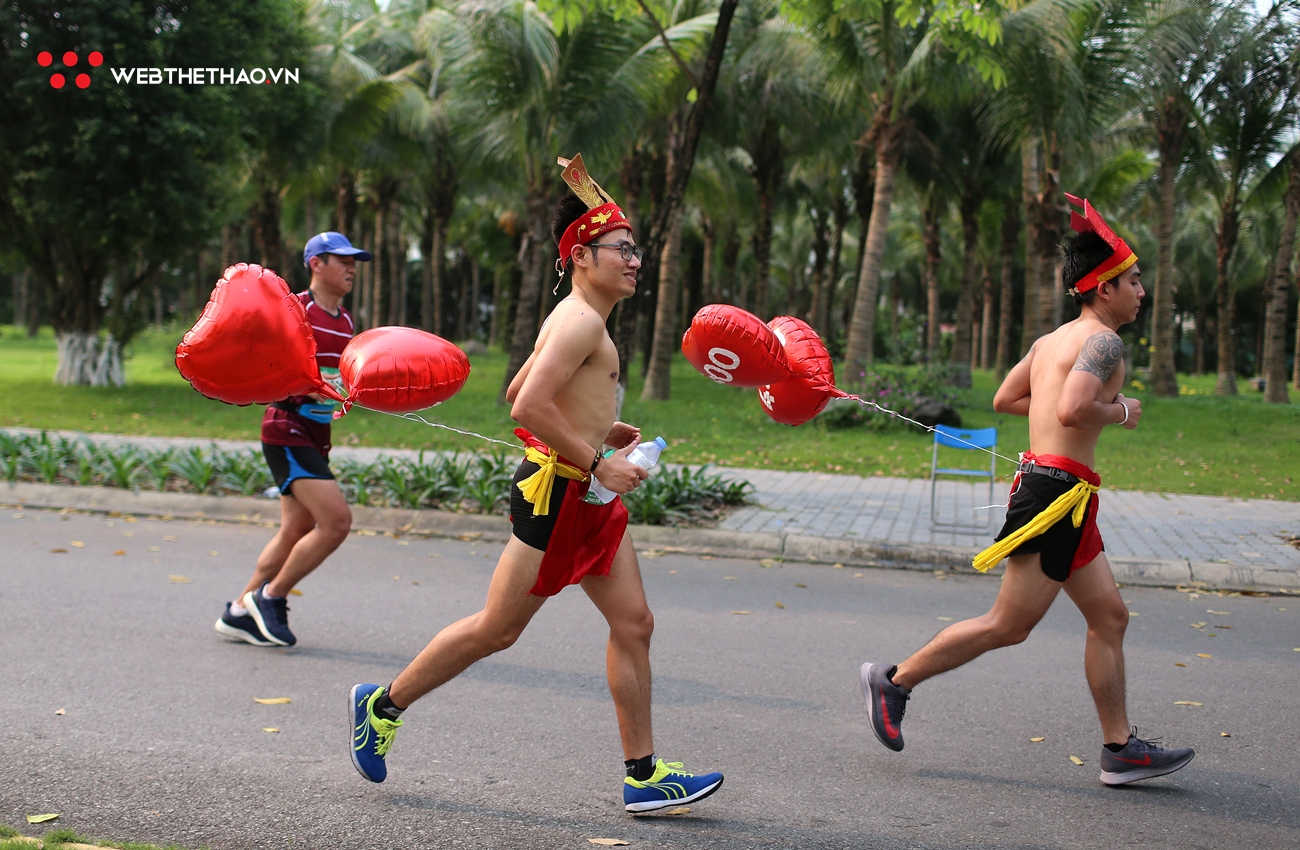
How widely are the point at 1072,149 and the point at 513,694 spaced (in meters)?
16.0

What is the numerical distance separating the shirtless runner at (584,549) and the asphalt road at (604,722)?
192 mm

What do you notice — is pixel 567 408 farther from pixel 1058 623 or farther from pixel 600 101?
pixel 600 101

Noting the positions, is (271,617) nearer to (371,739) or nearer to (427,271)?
(371,739)

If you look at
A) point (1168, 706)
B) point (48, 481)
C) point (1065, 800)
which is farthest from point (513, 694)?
point (48, 481)

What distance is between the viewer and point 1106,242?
12.1 ft

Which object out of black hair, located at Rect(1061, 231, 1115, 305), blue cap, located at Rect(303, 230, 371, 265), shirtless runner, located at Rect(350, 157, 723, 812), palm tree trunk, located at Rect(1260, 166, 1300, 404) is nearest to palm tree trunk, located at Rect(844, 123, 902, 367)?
palm tree trunk, located at Rect(1260, 166, 1300, 404)

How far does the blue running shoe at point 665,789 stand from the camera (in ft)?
10.8

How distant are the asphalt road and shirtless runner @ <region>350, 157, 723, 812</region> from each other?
19cm

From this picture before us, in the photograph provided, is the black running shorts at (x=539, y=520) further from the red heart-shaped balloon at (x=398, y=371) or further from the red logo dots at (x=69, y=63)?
the red logo dots at (x=69, y=63)

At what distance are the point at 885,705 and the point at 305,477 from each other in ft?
A: 9.48

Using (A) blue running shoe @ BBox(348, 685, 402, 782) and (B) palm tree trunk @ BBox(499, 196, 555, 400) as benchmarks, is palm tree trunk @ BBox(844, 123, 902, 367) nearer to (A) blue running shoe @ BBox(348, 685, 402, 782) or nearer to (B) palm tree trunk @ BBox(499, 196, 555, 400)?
(B) palm tree trunk @ BBox(499, 196, 555, 400)

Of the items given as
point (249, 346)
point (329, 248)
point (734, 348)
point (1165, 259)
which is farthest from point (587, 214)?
point (1165, 259)

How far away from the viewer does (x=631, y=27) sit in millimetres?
14805

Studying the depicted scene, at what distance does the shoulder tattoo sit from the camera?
11.7ft
